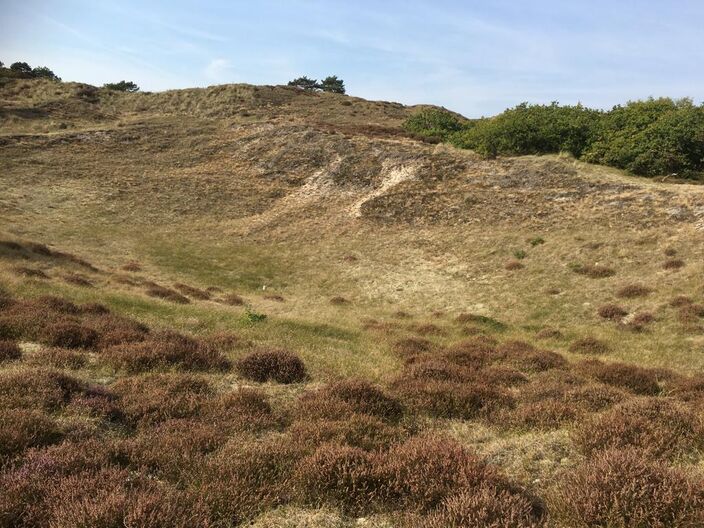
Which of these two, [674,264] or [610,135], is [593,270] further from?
[610,135]

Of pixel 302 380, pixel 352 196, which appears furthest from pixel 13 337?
pixel 352 196

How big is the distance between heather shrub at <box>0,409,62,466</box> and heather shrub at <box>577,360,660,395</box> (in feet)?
42.8

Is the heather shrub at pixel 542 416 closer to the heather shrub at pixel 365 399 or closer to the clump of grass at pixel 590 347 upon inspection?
the heather shrub at pixel 365 399

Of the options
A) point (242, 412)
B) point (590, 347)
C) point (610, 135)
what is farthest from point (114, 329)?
point (610, 135)

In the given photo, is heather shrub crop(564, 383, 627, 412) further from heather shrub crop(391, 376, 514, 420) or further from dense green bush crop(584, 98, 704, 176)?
dense green bush crop(584, 98, 704, 176)

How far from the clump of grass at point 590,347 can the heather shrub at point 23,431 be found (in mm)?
19016

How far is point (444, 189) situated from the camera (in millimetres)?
47469

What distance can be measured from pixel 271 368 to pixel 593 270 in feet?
81.0

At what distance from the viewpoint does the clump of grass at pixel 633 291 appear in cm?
2570

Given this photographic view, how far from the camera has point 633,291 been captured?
85.2 ft

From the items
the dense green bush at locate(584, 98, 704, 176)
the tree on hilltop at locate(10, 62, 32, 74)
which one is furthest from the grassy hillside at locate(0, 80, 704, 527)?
the tree on hilltop at locate(10, 62, 32, 74)

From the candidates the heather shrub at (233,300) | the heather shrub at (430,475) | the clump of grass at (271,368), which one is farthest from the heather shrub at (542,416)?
the heather shrub at (233,300)

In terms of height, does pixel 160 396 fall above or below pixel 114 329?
above

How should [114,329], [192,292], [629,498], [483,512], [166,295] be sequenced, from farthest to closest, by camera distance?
1. [192,292]
2. [166,295]
3. [114,329]
4. [629,498]
5. [483,512]
